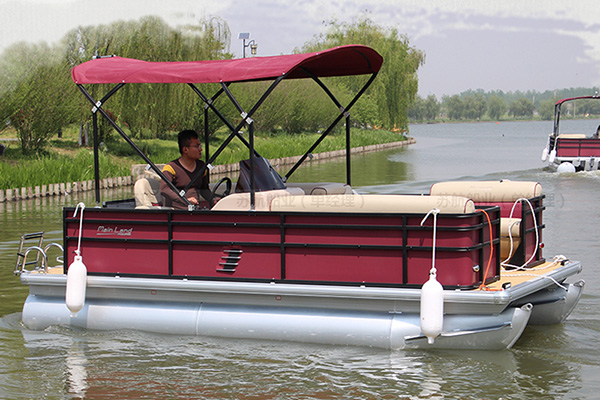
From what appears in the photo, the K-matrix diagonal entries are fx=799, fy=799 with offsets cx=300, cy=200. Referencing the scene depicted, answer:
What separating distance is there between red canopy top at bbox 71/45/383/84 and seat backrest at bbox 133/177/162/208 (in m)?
1.11

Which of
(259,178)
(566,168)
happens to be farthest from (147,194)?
(566,168)

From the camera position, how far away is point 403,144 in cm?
5756

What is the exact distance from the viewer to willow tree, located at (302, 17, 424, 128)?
5253cm

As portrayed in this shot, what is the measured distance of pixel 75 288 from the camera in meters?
7.67

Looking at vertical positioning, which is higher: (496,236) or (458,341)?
(496,236)

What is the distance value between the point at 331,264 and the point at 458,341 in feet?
4.22

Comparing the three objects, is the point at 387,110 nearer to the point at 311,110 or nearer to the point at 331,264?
the point at 311,110

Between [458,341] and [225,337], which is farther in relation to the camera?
[225,337]

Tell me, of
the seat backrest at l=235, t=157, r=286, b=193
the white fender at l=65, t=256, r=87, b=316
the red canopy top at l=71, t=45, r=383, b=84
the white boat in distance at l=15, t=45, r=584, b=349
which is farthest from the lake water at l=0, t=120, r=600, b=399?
the red canopy top at l=71, t=45, r=383, b=84

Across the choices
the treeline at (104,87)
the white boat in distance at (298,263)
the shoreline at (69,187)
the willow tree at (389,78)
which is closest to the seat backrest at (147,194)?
the white boat in distance at (298,263)

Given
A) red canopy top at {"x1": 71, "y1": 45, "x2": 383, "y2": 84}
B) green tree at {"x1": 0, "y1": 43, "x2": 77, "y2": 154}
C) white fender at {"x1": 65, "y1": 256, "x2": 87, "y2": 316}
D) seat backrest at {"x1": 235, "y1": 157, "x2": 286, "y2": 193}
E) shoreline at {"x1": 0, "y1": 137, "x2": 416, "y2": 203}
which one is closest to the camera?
red canopy top at {"x1": 71, "y1": 45, "x2": 383, "y2": 84}

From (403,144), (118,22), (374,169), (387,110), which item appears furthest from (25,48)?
(403,144)

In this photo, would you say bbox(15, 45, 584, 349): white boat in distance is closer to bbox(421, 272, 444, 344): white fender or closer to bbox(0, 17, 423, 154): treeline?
bbox(421, 272, 444, 344): white fender

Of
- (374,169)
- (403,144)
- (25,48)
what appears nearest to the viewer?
(25,48)
